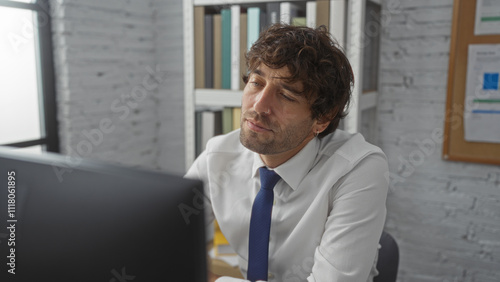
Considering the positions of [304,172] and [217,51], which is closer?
[304,172]

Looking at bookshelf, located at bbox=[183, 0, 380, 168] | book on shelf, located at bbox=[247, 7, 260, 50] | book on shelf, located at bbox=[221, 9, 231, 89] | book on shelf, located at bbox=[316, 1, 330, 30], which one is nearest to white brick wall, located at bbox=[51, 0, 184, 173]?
bookshelf, located at bbox=[183, 0, 380, 168]

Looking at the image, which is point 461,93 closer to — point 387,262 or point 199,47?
point 387,262

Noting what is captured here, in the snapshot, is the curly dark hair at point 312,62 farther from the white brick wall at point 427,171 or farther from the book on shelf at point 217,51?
the white brick wall at point 427,171

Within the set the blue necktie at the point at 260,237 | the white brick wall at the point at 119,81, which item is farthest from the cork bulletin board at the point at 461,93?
the white brick wall at the point at 119,81

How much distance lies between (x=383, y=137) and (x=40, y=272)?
187cm

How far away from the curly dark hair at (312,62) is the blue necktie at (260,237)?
0.92ft

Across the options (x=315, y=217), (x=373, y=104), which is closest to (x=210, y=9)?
(x=373, y=104)

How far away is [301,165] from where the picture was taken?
123 centimetres

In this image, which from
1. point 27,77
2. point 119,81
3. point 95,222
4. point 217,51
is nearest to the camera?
point 95,222

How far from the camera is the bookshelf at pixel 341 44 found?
172cm

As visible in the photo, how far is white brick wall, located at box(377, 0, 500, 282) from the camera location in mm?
1999

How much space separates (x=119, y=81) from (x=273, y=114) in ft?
4.95

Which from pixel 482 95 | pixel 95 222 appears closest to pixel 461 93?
pixel 482 95

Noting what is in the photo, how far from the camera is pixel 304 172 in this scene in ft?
4.08
